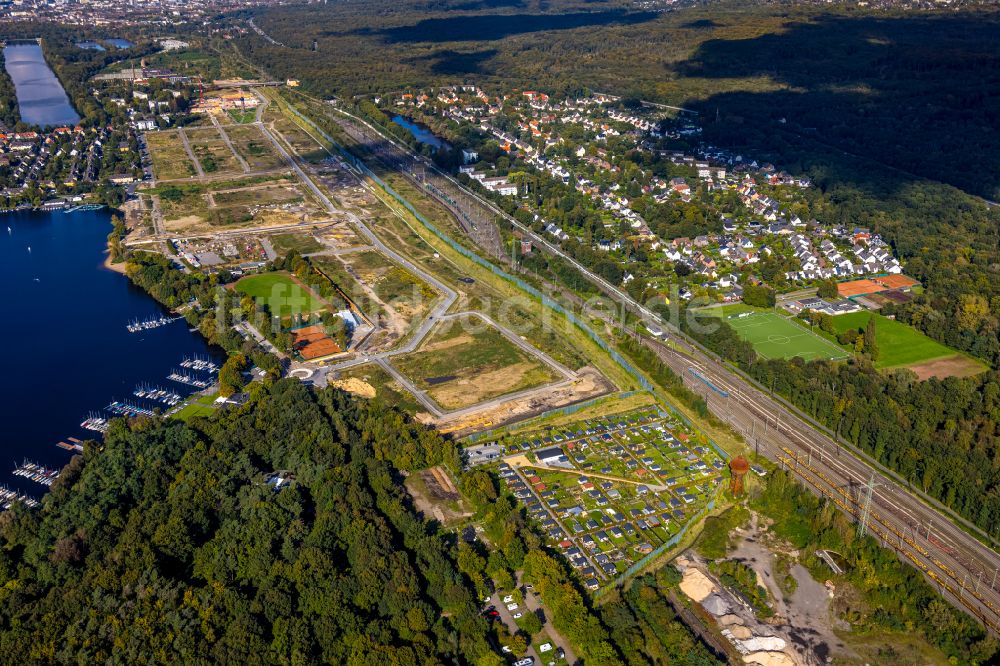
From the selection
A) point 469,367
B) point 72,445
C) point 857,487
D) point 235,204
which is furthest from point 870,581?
point 235,204

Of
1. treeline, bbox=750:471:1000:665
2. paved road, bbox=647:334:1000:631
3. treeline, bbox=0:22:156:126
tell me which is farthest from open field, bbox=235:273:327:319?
treeline, bbox=0:22:156:126

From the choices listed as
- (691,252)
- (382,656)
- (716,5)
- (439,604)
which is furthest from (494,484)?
(716,5)

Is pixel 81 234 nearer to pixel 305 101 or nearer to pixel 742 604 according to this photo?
pixel 305 101

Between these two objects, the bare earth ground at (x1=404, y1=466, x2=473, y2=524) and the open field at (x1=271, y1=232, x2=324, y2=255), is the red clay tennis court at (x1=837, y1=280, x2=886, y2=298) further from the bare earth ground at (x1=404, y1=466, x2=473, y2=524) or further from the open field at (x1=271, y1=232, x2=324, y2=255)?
the open field at (x1=271, y1=232, x2=324, y2=255)

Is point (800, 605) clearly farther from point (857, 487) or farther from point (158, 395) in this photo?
point (158, 395)

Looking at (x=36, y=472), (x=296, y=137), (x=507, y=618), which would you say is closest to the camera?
(x=507, y=618)

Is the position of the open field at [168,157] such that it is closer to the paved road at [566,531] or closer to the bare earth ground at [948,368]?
the paved road at [566,531]

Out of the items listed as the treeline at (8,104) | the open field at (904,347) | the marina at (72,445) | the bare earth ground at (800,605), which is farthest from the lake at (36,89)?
the bare earth ground at (800,605)
